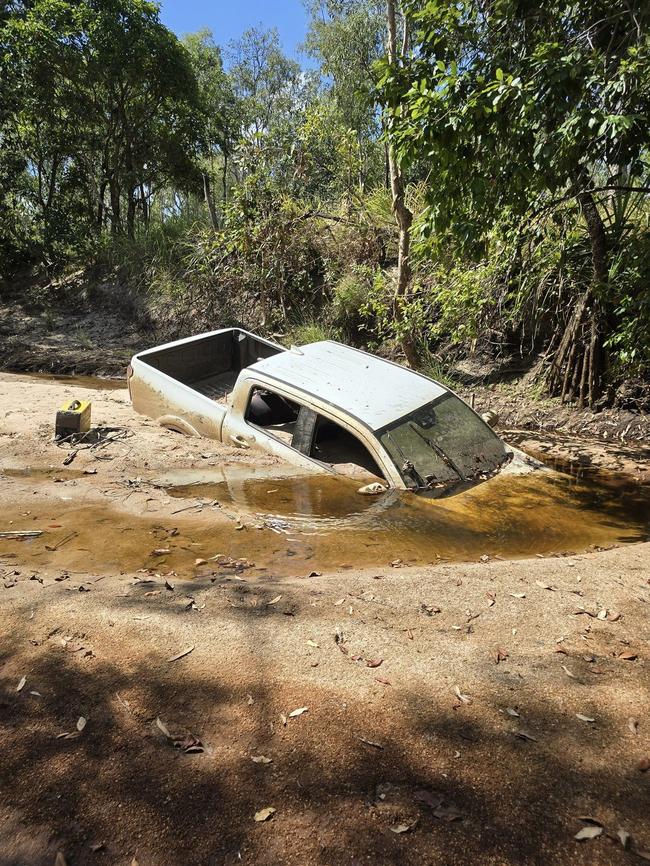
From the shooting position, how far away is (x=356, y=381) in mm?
6316

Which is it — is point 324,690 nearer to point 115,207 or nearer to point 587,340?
point 587,340

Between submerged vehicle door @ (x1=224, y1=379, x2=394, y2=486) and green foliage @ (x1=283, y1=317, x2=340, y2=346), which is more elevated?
green foliage @ (x1=283, y1=317, x2=340, y2=346)

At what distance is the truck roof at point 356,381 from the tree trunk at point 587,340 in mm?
3555

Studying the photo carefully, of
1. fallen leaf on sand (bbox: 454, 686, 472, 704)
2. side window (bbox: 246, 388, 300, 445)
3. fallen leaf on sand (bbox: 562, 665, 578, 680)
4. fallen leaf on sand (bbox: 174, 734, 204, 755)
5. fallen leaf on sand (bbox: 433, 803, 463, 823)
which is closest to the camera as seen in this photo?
fallen leaf on sand (bbox: 433, 803, 463, 823)

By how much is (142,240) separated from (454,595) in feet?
53.9

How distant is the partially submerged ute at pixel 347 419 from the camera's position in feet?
18.8

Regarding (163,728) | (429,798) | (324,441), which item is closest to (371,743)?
(429,798)

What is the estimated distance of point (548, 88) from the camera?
482 centimetres

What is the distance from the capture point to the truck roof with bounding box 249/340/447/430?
5891 millimetres

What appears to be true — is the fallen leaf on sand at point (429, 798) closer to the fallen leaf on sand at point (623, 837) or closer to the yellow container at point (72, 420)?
the fallen leaf on sand at point (623, 837)

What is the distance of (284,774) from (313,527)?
10.3 feet

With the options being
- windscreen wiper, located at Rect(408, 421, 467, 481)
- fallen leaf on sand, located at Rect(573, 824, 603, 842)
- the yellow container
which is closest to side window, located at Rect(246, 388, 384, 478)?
windscreen wiper, located at Rect(408, 421, 467, 481)

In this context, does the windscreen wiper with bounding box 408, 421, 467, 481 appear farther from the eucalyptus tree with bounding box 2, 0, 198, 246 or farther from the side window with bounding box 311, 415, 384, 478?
the eucalyptus tree with bounding box 2, 0, 198, 246

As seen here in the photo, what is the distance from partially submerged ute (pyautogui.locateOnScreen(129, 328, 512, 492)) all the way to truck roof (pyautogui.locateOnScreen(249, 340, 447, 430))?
10mm
